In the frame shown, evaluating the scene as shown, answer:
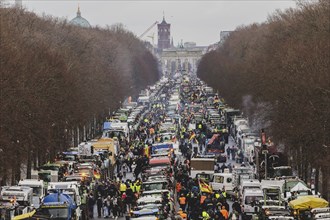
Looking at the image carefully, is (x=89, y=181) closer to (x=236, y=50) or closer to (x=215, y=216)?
(x=215, y=216)

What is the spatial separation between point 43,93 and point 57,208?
24.3 metres

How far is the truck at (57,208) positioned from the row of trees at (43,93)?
753 centimetres

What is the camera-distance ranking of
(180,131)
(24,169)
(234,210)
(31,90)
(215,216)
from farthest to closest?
(180,131) < (24,169) < (31,90) < (234,210) < (215,216)

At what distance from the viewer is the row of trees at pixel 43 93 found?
160 ft

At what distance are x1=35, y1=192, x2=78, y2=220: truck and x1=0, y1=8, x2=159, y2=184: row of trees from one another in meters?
7.53

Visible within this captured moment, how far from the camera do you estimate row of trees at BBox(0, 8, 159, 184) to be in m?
Answer: 48.8

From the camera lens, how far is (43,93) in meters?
59.4

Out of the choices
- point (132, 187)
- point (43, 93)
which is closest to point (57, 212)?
point (132, 187)

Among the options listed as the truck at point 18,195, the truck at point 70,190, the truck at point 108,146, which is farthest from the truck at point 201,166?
the truck at point 18,195

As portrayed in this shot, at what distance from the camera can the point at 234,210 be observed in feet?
133

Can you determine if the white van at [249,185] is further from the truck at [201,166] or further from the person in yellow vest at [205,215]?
the truck at [201,166]

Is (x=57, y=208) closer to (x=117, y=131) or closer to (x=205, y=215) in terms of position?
(x=205, y=215)

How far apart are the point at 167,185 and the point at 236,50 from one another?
10051 cm

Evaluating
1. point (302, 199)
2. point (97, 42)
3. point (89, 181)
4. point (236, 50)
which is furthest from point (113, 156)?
point (236, 50)
